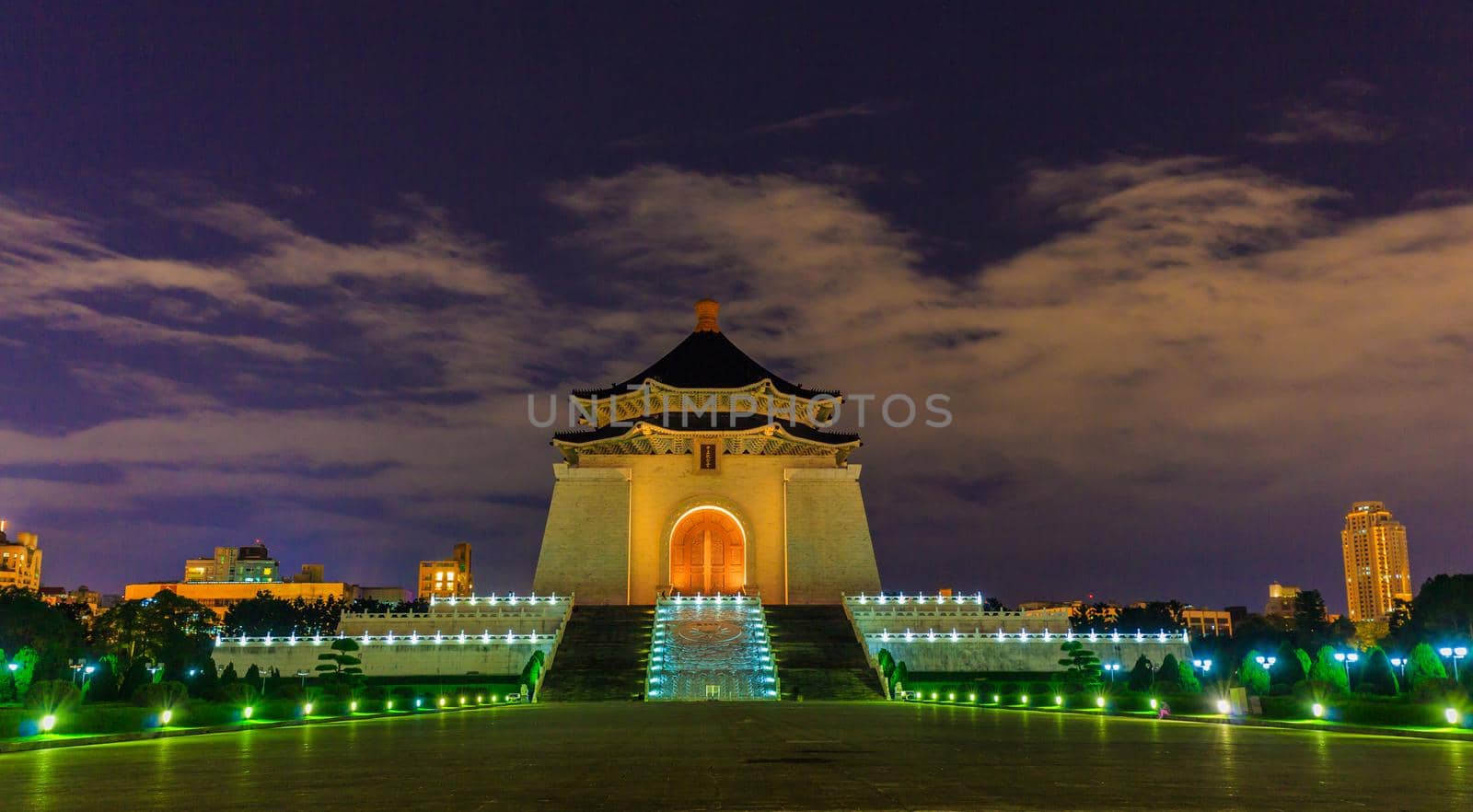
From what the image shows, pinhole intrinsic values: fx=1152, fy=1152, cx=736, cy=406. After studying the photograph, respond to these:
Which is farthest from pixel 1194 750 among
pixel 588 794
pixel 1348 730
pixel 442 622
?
pixel 442 622

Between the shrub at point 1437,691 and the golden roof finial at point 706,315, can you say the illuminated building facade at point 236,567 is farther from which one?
the shrub at point 1437,691

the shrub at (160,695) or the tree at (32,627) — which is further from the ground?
the tree at (32,627)

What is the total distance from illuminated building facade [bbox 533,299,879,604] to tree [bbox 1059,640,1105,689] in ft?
41.7

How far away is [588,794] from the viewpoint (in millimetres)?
7734

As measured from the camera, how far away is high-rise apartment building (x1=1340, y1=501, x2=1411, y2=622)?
150 m

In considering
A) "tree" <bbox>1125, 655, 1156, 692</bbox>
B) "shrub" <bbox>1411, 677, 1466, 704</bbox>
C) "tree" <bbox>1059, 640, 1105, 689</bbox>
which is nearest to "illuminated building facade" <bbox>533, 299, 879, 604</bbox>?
"tree" <bbox>1059, 640, 1105, 689</bbox>

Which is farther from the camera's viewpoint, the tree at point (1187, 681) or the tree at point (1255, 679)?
the tree at point (1187, 681)

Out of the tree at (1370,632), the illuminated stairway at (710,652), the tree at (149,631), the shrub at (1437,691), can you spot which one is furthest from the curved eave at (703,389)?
the tree at (1370,632)

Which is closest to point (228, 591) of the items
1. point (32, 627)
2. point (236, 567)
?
point (236, 567)

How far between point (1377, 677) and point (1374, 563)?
154m

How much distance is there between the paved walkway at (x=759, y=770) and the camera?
24.3ft

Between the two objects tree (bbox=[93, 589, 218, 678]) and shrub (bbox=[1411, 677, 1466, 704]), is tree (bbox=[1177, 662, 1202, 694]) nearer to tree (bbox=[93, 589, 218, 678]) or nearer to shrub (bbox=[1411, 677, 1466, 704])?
shrub (bbox=[1411, 677, 1466, 704])

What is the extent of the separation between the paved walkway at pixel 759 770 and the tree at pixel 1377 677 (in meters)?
5.35

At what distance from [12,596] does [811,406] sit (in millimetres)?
34225
